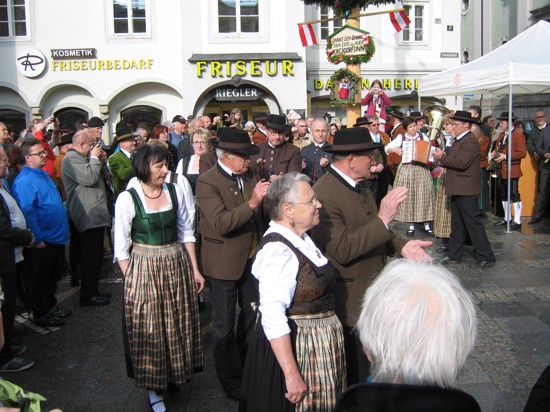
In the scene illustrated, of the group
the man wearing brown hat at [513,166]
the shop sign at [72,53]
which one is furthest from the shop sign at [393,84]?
the man wearing brown hat at [513,166]

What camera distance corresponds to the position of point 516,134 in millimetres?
10445

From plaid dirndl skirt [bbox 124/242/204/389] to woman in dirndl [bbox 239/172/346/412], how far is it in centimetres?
112

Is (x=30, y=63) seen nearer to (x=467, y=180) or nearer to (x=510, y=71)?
(x=510, y=71)

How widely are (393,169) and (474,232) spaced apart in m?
3.89

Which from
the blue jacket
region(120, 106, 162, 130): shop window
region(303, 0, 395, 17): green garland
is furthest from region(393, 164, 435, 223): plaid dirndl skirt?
region(120, 106, 162, 130): shop window

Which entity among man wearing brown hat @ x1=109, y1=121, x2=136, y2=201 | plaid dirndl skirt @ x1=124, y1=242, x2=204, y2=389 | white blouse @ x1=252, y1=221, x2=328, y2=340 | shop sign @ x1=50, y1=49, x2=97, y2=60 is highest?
shop sign @ x1=50, y1=49, x2=97, y2=60

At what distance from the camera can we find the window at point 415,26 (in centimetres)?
2319

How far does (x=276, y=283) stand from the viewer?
2850 mm

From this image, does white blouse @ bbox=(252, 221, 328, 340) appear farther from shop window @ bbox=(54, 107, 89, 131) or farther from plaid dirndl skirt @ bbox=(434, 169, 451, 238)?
shop window @ bbox=(54, 107, 89, 131)

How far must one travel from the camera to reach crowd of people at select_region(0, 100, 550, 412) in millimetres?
1927

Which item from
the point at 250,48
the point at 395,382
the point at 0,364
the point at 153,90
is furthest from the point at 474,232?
the point at 153,90

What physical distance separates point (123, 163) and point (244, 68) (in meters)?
14.1

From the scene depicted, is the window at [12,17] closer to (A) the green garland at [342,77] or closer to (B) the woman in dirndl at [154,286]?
(A) the green garland at [342,77]

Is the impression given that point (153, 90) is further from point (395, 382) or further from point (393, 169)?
point (395, 382)
